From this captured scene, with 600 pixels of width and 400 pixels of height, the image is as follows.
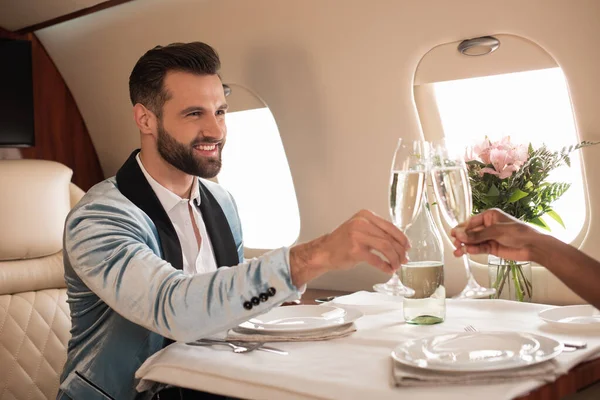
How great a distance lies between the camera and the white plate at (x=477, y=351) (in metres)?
1.35

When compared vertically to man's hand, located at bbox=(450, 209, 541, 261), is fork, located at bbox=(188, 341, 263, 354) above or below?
below

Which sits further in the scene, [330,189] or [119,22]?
[119,22]

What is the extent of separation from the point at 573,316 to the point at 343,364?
1.85ft

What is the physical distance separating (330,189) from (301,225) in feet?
0.96

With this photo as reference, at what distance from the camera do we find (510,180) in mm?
2207

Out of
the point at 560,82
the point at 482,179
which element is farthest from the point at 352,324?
the point at 560,82

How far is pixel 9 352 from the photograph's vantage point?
2.85 m

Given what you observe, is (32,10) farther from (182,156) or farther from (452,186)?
(452,186)

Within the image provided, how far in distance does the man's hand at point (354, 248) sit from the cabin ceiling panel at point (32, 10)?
7.81 feet

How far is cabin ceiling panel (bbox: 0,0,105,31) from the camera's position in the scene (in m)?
3.64

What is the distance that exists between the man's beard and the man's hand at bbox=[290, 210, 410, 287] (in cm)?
71

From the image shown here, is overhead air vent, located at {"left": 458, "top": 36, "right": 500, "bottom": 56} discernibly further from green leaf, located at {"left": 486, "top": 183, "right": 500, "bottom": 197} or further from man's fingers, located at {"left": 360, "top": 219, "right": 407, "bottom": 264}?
man's fingers, located at {"left": 360, "top": 219, "right": 407, "bottom": 264}

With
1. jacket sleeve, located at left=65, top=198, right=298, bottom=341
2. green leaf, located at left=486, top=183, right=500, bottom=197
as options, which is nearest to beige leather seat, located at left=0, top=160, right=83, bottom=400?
jacket sleeve, located at left=65, top=198, right=298, bottom=341

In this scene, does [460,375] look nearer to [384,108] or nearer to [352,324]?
[352,324]
